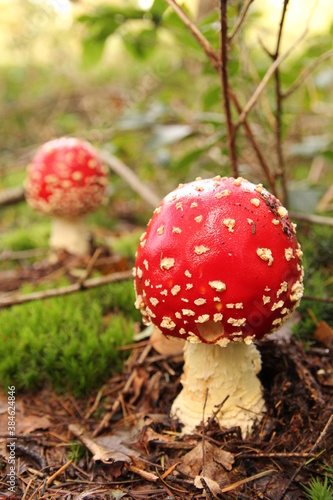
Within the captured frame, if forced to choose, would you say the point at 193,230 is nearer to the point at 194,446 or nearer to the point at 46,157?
the point at 194,446

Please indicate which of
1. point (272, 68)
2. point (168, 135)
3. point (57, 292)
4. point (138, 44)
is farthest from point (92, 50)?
point (57, 292)

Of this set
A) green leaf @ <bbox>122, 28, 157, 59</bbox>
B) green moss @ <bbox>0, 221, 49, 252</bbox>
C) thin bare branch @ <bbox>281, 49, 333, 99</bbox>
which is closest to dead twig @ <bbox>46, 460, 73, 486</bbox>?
thin bare branch @ <bbox>281, 49, 333, 99</bbox>

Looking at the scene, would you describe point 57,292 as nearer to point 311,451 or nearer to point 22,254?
point 22,254

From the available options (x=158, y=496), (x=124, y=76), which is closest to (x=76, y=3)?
(x=158, y=496)

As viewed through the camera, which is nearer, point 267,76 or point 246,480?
point 246,480

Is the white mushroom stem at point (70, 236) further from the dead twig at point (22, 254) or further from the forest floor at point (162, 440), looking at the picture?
the forest floor at point (162, 440)

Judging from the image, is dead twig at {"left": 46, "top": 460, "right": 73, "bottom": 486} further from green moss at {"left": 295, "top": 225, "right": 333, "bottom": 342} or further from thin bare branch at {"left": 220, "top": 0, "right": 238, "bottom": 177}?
thin bare branch at {"left": 220, "top": 0, "right": 238, "bottom": 177}
